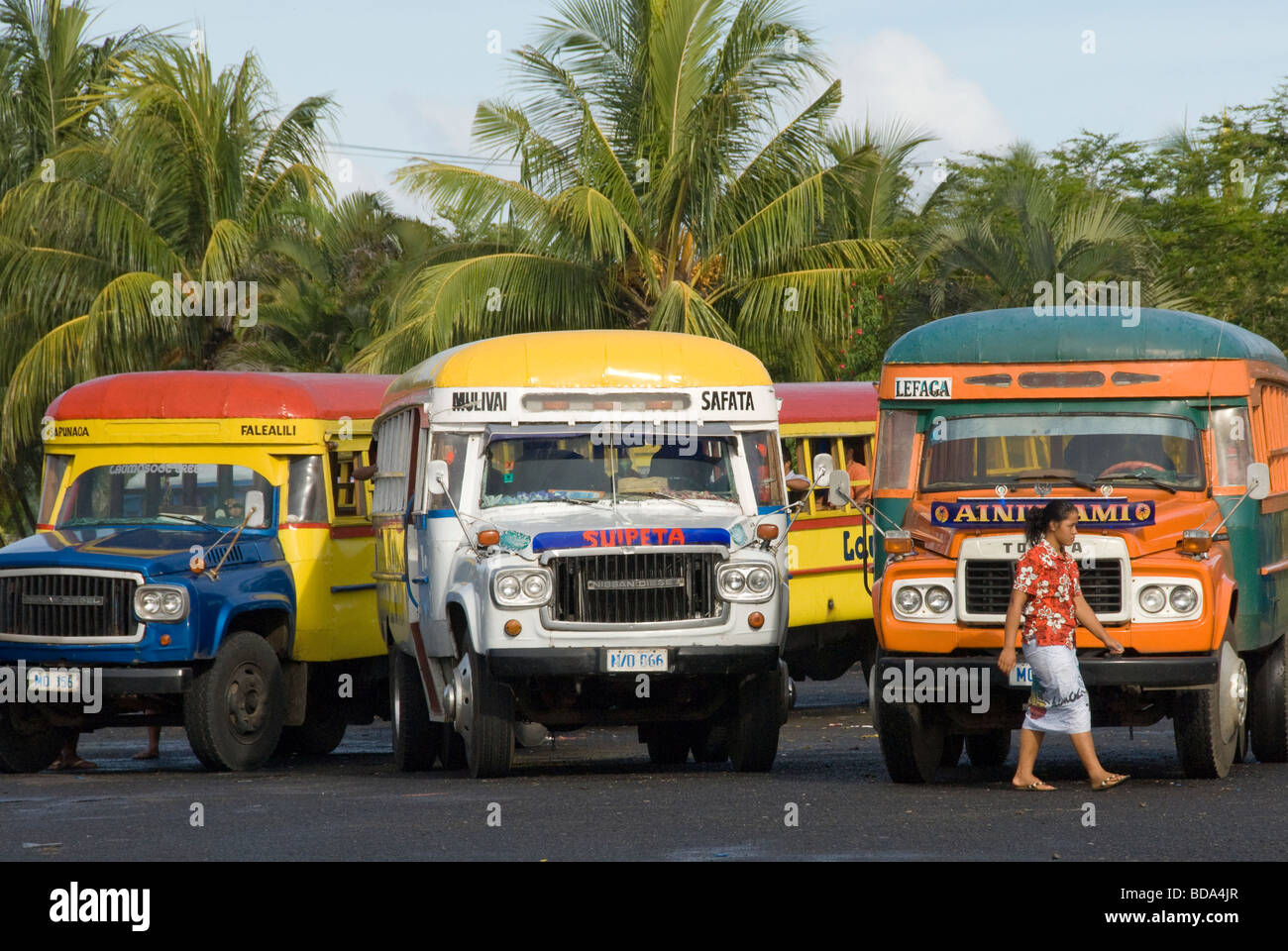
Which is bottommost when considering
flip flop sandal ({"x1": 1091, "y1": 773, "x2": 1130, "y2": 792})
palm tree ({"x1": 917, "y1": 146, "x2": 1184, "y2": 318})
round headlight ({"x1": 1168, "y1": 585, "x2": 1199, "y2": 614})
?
flip flop sandal ({"x1": 1091, "y1": 773, "x2": 1130, "y2": 792})

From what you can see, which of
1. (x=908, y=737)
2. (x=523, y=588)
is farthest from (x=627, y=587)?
(x=908, y=737)

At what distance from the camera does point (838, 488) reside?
1210cm

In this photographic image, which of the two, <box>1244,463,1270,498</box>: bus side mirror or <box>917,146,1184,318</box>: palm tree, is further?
<box>917,146,1184,318</box>: palm tree

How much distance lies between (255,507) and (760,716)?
4.49 metres

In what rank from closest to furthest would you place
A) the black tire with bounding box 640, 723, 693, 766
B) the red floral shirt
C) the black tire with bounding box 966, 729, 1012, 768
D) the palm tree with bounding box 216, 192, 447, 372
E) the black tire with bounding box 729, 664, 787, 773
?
1. the red floral shirt
2. the black tire with bounding box 729, 664, 787, 773
3. the black tire with bounding box 966, 729, 1012, 768
4. the black tire with bounding box 640, 723, 693, 766
5. the palm tree with bounding box 216, 192, 447, 372

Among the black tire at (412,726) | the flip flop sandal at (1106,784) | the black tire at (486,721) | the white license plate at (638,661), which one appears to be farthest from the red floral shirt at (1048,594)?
the black tire at (412,726)

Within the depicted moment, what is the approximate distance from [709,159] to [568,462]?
1288 centimetres

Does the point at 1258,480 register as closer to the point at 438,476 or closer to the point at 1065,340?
the point at 1065,340

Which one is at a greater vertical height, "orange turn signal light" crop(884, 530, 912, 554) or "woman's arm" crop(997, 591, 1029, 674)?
"orange turn signal light" crop(884, 530, 912, 554)

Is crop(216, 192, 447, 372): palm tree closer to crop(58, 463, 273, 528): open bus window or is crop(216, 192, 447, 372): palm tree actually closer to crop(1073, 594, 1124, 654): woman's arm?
crop(58, 463, 273, 528): open bus window

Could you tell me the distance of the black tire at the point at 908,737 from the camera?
11867mm

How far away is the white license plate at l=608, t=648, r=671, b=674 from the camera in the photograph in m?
12.3

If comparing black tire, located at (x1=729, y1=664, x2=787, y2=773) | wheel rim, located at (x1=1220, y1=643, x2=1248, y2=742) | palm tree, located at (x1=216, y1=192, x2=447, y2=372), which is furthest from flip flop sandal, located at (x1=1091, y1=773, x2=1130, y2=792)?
palm tree, located at (x1=216, y1=192, x2=447, y2=372)

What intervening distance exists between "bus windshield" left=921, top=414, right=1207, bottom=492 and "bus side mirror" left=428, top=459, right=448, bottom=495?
302 centimetres
